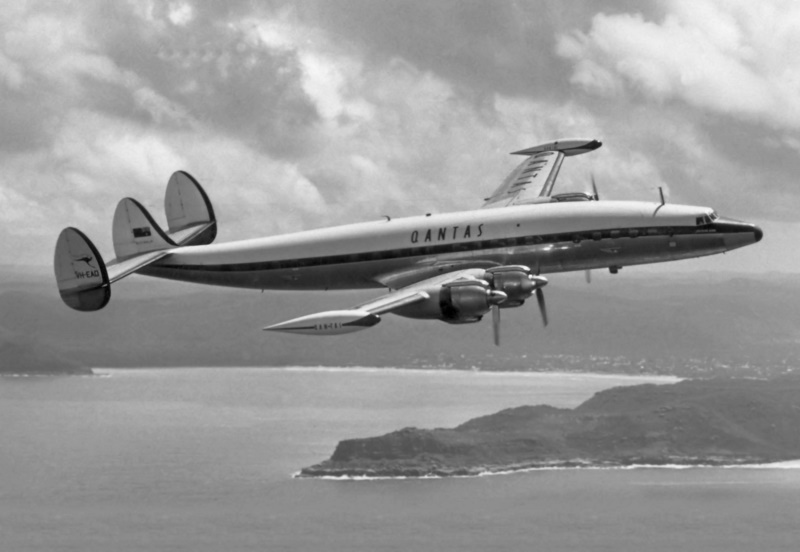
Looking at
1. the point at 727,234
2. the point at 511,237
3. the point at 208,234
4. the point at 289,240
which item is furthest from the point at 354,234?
the point at 727,234

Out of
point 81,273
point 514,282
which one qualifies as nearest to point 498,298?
point 514,282

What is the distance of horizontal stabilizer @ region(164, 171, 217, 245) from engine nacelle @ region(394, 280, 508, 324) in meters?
24.9

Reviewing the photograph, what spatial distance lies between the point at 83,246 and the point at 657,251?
32.5 meters

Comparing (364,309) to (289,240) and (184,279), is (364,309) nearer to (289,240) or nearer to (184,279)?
(289,240)

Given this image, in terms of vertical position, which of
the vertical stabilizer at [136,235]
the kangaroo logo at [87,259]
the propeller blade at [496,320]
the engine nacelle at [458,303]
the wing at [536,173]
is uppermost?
the wing at [536,173]

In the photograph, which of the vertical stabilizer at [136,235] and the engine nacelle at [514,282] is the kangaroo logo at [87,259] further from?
the engine nacelle at [514,282]

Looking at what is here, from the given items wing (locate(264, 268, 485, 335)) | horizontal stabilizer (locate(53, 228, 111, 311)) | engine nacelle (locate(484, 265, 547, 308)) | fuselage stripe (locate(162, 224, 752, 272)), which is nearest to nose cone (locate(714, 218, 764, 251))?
fuselage stripe (locate(162, 224, 752, 272))

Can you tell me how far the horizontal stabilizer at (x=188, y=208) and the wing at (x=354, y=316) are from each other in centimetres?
2298

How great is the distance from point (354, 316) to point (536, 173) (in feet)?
107

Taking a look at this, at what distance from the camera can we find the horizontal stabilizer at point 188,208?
2891 inches

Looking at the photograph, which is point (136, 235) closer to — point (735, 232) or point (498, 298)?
point (498, 298)

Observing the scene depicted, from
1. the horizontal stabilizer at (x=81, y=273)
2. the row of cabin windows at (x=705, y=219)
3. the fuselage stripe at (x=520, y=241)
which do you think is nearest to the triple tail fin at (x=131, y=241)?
the horizontal stabilizer at (x=81, y=273)

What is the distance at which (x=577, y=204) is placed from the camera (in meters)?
61.8

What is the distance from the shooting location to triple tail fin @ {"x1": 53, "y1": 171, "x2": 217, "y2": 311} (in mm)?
60250
